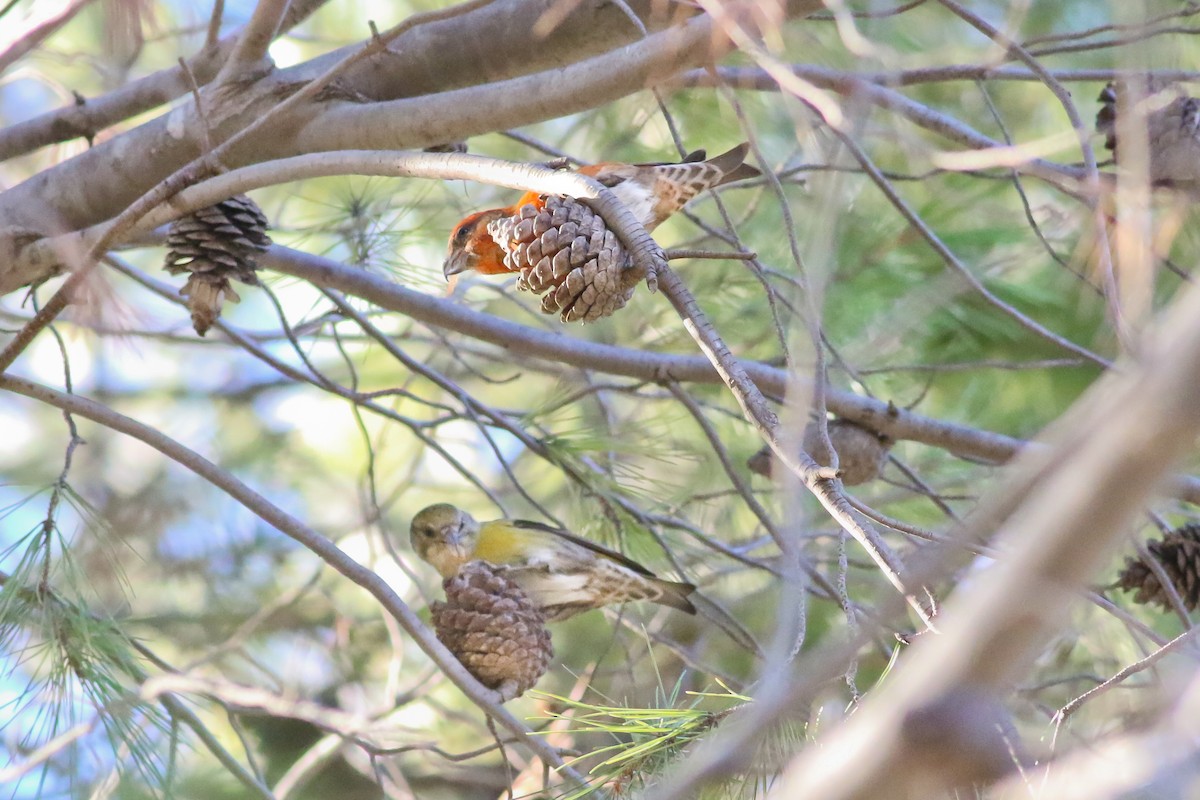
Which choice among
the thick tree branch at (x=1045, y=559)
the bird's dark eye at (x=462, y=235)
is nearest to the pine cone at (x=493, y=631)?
the bird's dark eye at (x=462, y=235)

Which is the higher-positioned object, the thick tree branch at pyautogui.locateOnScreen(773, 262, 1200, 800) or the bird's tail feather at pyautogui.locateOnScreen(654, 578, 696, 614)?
the bird's tail feather at pyautogui.locateOnScreen(654, 578, 696, 614)

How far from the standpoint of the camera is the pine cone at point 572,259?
1.54 m

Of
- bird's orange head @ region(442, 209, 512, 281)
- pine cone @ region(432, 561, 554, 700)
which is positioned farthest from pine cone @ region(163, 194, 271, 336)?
pine cone @ region(432, 561, 554, 700)

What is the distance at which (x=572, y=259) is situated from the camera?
5.05 ft

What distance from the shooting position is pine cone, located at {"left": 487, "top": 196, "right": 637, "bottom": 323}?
5.05ft

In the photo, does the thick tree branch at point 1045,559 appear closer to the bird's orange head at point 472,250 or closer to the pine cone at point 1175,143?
the pine cone at point 1175,143

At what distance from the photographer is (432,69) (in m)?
2.30

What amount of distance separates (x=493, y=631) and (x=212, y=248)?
0.96m

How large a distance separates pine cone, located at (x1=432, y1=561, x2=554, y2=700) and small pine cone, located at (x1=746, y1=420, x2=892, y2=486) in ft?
2.42

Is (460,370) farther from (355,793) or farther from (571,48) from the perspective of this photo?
(571,48)

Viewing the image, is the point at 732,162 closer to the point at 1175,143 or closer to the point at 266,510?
the point at 1175,143

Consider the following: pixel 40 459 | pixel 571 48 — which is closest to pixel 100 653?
pixel 571 48

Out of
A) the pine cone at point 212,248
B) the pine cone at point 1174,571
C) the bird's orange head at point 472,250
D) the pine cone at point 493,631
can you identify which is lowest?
the pine cone at point 1174,571

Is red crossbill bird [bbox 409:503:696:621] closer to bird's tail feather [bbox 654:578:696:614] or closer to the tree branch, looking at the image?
bird's tail feather [bbox 654:578:696:614]
